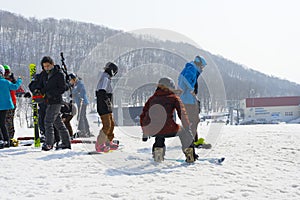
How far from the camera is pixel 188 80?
6.41 meters

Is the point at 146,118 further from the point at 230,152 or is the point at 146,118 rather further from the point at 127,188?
the point at 230,152

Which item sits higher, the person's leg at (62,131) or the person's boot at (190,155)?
the person's leg at (62,131)

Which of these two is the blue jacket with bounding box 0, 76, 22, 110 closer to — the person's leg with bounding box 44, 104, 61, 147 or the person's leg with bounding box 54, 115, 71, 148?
the person's leg with bounding box 44, 104, 61, 147

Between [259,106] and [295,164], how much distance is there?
265 ft

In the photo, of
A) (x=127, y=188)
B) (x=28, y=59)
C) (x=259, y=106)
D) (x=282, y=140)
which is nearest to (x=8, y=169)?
(x=127, y=188)

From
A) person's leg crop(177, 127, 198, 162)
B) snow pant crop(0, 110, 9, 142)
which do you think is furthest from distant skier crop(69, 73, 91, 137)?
person's leg crop(177, 127, 198, 162)

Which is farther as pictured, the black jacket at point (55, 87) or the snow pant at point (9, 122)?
the snow pant at point (9, 122)

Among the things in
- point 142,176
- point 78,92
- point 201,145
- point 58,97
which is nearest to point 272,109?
point 78,92

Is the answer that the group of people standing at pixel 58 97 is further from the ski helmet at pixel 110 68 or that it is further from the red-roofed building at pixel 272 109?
the red-roofed building at pixel 272 109

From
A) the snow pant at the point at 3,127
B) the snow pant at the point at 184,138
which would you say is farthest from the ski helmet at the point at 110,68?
the snow pant at the point at 3,127

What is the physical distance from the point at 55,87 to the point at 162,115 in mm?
2222

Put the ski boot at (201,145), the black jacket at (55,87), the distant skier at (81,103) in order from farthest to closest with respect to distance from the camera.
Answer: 1. the distant skier at (81,103)
2. the ski boot at (201,145)
3. the black jacket at (55,87)

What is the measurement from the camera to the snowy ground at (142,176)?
11.4 ft

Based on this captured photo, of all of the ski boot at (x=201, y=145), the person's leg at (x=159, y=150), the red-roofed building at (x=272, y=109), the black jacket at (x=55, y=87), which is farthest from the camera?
the red-roofed building at (x=272, y=109)
